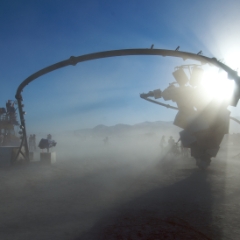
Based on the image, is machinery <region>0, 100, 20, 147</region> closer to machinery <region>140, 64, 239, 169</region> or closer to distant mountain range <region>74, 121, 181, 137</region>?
machinery <region>140, 64, 239, 169</region>

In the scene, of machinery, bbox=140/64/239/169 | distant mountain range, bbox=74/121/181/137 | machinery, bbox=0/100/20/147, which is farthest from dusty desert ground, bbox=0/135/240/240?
distant mountain range, bbox=74/121/181/137

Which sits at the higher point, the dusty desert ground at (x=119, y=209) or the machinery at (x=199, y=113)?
the machinery at (x=199, y=113)

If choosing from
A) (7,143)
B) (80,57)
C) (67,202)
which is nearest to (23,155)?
(80,57)

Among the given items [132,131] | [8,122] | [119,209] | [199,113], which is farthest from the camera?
[132,131]

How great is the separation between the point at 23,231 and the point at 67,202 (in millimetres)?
2322

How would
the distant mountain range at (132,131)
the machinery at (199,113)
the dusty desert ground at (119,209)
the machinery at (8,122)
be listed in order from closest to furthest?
the dusty desert ground at (119,209), the machinery at (199,113), the machinery at (8,122), the distant mountain range at (132,131)

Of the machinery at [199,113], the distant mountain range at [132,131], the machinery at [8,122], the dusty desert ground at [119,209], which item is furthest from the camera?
the distant mountain range at [132,131]

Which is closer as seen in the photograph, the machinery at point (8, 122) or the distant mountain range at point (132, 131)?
the machinery at point (8, 122)

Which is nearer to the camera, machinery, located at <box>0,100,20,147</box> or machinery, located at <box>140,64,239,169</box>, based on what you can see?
machinery, located at <box>140,64,239,169</box>

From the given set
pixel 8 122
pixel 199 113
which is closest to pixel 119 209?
pixel 199 113

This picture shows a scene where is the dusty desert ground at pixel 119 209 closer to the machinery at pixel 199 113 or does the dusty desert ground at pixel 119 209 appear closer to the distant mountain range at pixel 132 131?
the machinery at pixel 199 113

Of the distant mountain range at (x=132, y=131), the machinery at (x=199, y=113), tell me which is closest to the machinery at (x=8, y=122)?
the machinery at (x=199, y=113)

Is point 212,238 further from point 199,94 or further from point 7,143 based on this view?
point 7,143

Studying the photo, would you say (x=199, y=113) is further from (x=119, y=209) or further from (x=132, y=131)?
(x=132, y=131)
